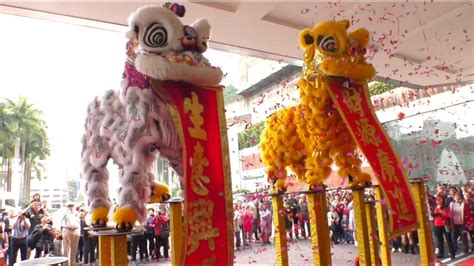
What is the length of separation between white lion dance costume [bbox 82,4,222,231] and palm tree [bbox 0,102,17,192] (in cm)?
575

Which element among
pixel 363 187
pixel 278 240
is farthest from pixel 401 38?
pixel 278 240

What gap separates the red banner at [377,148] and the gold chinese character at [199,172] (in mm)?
840

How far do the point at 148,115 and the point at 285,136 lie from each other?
3.94 feet

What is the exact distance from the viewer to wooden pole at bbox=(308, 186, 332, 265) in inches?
77.1

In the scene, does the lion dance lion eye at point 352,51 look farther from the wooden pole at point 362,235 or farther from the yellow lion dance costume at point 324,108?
the wooden pole at point 362,235

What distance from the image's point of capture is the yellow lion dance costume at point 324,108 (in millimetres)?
1945

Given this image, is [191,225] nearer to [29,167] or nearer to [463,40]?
[463,40]

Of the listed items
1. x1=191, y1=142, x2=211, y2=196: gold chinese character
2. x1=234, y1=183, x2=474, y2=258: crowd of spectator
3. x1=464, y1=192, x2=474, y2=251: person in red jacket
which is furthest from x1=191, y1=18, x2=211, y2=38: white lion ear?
x1=464, y1=192, x2=474, y2=251: person in red jacket

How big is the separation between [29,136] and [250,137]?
6099 millimetres

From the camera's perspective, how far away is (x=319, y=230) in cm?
197

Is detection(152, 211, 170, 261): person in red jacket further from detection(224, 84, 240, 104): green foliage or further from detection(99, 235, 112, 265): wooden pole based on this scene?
detection(99, 235, 112, 265): wooden pole

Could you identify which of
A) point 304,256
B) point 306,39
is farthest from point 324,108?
point 304,256

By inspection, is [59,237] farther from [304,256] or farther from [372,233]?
[372,233]

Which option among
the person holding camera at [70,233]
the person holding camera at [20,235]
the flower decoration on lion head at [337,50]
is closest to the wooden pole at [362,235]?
the flower decoration on lion head at [337,50]
